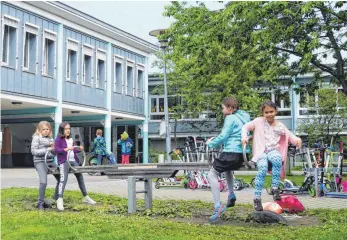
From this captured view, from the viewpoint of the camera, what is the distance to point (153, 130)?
42.5 meters

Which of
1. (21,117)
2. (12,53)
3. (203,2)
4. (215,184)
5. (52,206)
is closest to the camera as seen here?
(215,184)

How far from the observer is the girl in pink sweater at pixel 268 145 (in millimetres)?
7246

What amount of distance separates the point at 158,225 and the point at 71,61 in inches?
933

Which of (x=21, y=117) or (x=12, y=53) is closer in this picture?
(x=12, y=53)

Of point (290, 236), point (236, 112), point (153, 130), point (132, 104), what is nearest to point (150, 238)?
point (290, 236)

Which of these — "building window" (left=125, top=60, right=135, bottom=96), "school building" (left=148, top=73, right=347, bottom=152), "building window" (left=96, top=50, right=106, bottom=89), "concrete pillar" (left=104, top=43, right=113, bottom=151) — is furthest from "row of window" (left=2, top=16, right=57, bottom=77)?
"school building" (left=148, top=73, right=347, bottom=152)

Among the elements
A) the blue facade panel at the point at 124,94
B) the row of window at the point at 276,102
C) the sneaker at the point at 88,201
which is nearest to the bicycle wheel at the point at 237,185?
the sneaker at the point at 88,201

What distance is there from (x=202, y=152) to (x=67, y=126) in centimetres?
554

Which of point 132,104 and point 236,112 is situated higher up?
point 132,104

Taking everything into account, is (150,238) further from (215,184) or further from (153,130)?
(153,130)

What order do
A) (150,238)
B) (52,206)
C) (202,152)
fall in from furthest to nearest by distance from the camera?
(202,152)
(52,206)
(150,238)

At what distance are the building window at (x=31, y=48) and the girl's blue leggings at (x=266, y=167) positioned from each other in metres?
20.2

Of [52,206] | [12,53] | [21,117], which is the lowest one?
[52,206]

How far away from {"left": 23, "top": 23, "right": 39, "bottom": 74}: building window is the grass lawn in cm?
1701
